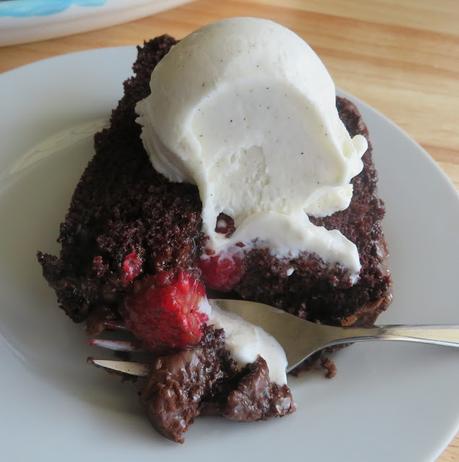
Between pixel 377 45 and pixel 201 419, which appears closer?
pixel 201 419

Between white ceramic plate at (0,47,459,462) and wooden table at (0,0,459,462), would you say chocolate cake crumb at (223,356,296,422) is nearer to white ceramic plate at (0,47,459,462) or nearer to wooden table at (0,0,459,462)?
white ceramic plate at (0,47,459,462)

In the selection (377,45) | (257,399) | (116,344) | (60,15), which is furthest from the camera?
(377,45)

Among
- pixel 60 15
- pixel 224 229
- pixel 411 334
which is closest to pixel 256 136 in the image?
pixel 224 229

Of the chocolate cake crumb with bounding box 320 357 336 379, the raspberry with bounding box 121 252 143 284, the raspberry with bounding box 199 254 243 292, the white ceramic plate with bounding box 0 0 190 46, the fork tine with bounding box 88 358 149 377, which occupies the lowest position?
the chocolate cake crumb with bounding box 320 357 336 379

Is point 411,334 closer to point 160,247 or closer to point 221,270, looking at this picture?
point 221,270

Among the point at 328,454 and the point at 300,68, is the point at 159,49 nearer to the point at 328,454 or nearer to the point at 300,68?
the point at 300,68

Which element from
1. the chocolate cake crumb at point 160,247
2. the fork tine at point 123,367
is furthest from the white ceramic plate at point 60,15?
the fork tine at point 123,367

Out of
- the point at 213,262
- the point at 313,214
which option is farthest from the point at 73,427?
the point at 313,214

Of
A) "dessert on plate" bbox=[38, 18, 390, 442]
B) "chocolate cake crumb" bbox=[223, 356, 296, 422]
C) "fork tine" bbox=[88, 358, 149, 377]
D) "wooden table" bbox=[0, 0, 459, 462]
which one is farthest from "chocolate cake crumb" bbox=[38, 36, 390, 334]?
"wooden table" bbox=[0, 0, 459, 462]

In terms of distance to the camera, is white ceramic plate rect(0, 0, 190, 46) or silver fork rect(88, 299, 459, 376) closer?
silver fork rect(88, 299, 459, 376)
